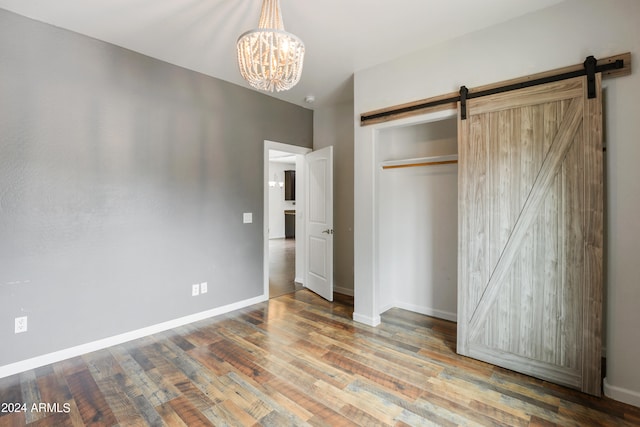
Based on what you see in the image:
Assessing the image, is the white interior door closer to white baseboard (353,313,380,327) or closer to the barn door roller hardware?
white baseboard (353,313,380,327)

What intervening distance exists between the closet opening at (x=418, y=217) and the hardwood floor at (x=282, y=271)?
5.53 ft

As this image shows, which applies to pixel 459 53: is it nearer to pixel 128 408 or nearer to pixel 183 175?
pixel 183 175

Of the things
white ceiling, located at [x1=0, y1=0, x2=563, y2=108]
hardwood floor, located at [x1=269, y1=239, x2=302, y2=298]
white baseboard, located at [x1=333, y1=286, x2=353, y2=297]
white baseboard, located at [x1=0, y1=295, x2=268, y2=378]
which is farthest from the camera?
hardwood floor, located at [x1=269, y1=239, x2=302, y2=298]

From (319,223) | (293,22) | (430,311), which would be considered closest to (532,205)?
(430,311)

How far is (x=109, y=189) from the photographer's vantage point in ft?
9.53

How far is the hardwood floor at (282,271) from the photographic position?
4766 mm

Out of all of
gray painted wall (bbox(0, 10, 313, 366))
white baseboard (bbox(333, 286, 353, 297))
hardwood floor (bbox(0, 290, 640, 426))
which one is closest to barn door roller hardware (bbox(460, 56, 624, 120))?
hardwood floor (bbox(0, 290, 640, 426))

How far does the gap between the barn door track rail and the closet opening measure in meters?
0.32

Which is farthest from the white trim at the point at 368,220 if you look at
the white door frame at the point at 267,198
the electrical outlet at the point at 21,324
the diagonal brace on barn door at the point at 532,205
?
the electrical outlet at the point at 21,324

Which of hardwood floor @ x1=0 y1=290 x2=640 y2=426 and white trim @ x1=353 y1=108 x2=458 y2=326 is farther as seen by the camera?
white trim @ x1=353 y1=108 x2=458 y2=326

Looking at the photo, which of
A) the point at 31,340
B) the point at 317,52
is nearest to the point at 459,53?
the point at 317,52

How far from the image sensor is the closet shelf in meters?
3.35

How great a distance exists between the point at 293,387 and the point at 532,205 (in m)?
2.30

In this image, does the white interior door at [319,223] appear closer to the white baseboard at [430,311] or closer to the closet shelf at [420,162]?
the closet shelf at [420,162]
